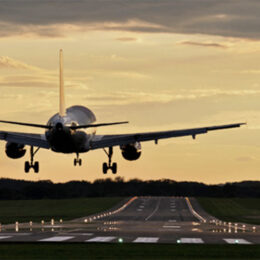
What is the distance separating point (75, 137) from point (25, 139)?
6.98 metres

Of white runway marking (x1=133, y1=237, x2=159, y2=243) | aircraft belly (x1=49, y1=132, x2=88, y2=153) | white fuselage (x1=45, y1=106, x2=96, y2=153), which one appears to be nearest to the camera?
white runway marking (x1=133, y1=237, x2=159, y2=243)

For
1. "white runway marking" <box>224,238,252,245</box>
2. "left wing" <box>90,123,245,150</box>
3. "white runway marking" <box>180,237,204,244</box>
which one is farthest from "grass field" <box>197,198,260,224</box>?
"white runway marking" <box>180,237,204,244</box>

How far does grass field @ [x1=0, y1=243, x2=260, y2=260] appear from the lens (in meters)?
48.1

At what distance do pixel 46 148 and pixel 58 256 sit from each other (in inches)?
1209

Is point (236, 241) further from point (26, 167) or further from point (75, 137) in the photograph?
point (26, 167)

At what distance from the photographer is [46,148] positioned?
7712 cm

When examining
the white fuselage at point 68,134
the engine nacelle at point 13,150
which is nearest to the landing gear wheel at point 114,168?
the white fuselage at point 68,134

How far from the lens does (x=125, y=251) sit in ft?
170

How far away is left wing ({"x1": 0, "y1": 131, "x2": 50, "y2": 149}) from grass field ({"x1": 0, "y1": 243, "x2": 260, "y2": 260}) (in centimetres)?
2049

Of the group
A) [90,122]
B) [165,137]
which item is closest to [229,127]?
[165,137]

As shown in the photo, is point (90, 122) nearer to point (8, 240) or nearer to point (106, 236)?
point (106, 236)

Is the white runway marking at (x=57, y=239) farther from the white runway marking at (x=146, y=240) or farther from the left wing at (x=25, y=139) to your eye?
the left wing at (x=25, y=139)

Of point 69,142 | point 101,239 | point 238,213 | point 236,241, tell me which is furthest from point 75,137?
point 238,213

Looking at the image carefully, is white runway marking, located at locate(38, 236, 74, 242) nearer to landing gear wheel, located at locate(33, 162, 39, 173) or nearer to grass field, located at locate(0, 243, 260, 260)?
grass field, located at locate(0, 243, 260, 260)
